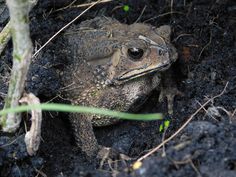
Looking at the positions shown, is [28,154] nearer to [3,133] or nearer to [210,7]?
[3,133]

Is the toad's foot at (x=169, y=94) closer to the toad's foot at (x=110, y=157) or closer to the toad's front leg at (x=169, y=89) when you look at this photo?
the toad's front leg at (x=169, y=89)

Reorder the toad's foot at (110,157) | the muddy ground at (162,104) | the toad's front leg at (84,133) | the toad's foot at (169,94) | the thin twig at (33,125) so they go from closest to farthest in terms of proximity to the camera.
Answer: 1. the muddy ground at (162,104)
2. the thin twig at (33,125)
3. the toad's foot at (110,157)
4. the toad's front leg at (84,133)
5. the toad's foot at (169,94)

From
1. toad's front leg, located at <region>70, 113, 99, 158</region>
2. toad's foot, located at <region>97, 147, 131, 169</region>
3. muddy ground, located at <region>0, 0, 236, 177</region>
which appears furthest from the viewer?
toad's front leg, located at <region>70, 113, 99, 158</region>

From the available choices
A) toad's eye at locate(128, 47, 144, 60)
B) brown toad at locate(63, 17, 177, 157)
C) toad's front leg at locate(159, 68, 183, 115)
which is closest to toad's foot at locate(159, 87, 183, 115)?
toad's front leg at locate(159, 68, 183, 115)

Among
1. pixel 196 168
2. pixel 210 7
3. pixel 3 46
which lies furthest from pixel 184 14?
pixel 196 168

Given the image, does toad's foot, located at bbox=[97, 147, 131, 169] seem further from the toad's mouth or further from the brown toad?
the toad's mouth

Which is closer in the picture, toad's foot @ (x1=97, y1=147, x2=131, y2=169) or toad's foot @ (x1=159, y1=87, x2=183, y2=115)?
toad's foot @ (x1=97, y1=147, x2=131, y2=169)

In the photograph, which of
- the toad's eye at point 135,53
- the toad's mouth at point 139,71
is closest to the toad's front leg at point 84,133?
the toad's mouth at point 139,71

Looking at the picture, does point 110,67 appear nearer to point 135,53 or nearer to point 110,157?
point 135,53
